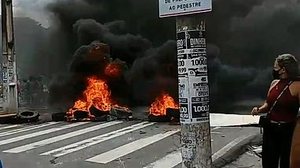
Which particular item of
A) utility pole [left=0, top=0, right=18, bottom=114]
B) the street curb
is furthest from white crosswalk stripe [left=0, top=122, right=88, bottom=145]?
the street curb

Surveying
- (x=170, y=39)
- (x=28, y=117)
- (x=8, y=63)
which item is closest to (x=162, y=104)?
(x=170, y=39)

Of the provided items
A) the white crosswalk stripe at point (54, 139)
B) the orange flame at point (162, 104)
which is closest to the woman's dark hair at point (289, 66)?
the white crosswalk stripe at point (54, 139)

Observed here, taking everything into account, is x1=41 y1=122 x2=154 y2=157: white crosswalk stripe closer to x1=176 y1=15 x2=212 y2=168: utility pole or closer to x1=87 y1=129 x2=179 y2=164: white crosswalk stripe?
x1=87 y1=129 x2=179 y2=164: white crosswalk stripe

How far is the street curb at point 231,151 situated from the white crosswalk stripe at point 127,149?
5.32ft

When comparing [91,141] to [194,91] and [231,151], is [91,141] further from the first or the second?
[194,91]

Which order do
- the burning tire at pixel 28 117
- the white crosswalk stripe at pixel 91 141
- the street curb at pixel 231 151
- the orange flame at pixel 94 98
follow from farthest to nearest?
the orange flame at pixel 94 98 → the burning tire at pixel 28 117 → the white crosswalk stripe at pixel 91 141 → the street curb at pixel 231 151

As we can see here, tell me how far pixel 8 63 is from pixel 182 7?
436 inches

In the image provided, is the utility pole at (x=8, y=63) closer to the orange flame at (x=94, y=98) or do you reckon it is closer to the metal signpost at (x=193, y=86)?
the orange flame at (x=94, y=98)

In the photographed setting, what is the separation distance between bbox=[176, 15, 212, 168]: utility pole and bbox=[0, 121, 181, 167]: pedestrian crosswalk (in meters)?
3.21

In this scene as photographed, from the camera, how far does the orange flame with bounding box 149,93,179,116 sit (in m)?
12.9

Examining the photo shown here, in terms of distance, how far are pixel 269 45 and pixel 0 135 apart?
697cm

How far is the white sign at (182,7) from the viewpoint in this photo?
363cm

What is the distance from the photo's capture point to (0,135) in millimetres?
11031

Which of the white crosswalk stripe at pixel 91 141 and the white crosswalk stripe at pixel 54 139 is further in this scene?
the white crosswalk stripe at pixel 54 139
